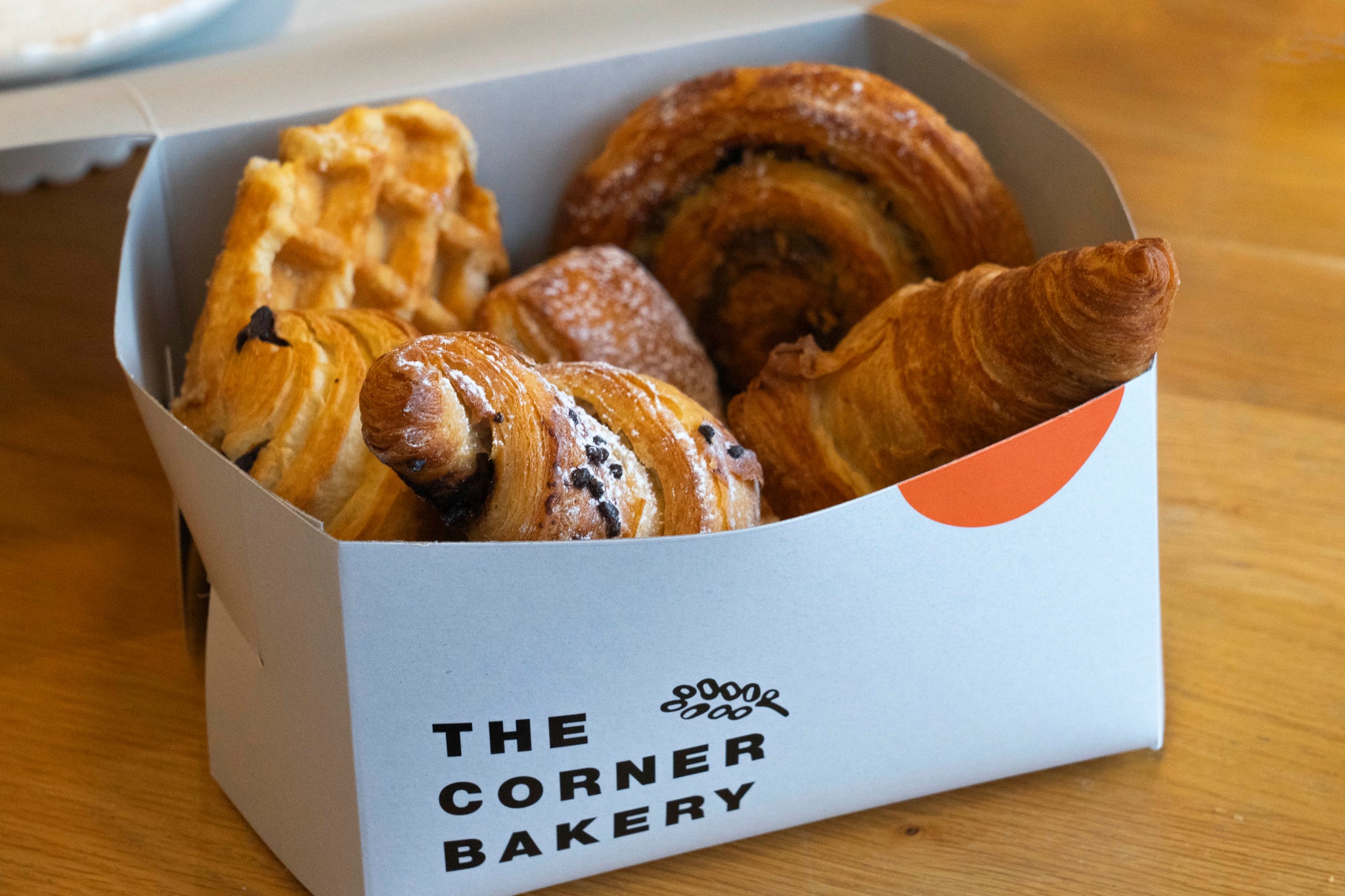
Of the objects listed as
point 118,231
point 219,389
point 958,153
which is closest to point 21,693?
point 219,389

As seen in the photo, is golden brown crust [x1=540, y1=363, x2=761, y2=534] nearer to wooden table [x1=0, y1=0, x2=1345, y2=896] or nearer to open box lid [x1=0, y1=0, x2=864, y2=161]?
wooden table [x1=0, y1=0, x2=1345, y2=896]

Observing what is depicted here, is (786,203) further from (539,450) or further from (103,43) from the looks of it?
(103,43)

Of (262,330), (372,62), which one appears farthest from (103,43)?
(262,330)

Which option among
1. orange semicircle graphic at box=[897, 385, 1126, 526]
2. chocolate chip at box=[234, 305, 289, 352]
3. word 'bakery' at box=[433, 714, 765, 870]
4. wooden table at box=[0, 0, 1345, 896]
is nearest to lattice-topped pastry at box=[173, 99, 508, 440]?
chocolate chip at box=[234, 305, 289, 352]

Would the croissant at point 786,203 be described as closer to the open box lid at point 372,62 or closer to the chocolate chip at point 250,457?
the open box lid at point 372,62

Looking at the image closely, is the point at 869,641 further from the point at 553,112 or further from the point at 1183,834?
the point at 553,112

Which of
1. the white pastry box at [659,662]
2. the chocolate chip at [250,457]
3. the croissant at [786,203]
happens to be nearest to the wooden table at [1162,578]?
the white pastry box at [659,662]
